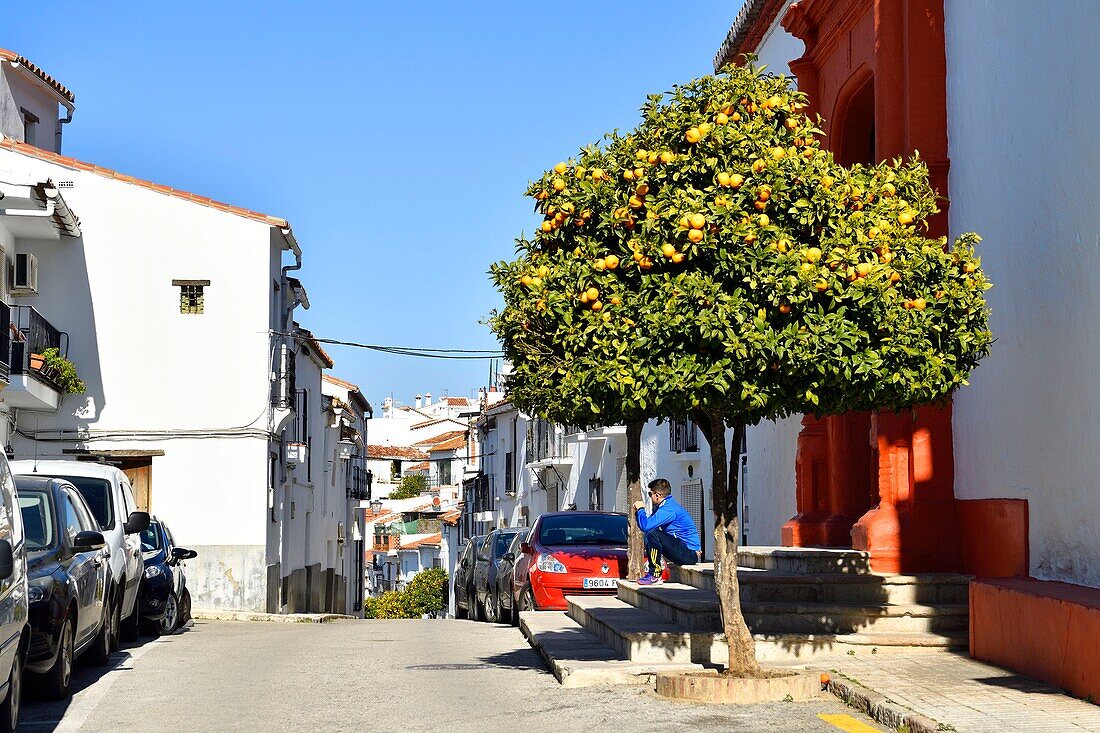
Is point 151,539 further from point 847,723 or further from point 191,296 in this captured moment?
point 191,296

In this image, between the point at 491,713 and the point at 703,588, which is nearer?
the point at 491,713

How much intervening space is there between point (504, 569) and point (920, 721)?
528 inches

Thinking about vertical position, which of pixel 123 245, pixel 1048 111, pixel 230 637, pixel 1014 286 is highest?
pixel 123 245

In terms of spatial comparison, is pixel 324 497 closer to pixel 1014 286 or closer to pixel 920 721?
pixel 1014 286

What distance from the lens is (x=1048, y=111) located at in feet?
35.8

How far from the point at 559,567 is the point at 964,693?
10.00 m

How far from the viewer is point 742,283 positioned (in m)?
8.81

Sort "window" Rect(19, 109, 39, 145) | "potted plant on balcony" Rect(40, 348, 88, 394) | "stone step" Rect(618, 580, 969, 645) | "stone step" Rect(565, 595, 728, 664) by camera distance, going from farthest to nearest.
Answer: "window" Rect(19, 109, 39, 145) < "potted plant on balcony" Rect(40, 348, 88, 394) < "stone step" Rect(618, 580, 969, 645) < "stone step" Rect(565, 595, 728, 664)

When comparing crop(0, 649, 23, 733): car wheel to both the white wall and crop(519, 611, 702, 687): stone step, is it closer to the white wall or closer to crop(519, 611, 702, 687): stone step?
crop(519, 611, 702, 687): stone step

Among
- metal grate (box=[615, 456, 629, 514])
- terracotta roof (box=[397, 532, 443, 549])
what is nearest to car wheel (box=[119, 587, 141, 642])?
metal grate (box=[615, 456, 629, 514])

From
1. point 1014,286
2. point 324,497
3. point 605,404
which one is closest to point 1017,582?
point 1014,286

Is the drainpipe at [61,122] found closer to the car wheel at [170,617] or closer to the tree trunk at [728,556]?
the car wheel at [170,617]

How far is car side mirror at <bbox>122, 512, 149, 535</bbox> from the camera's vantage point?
13336 millimetres

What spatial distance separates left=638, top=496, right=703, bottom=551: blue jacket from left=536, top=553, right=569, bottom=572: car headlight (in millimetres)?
2946
